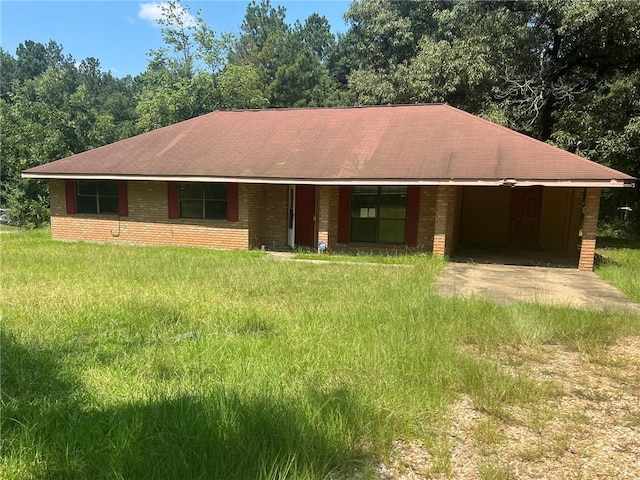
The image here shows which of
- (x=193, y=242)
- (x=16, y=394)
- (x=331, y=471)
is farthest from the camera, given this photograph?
(x=193, y=242)

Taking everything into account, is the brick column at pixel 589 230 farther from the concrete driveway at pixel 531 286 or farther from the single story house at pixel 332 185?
the concrete driveway at pixel 531 286

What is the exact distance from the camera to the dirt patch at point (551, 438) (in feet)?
9.93

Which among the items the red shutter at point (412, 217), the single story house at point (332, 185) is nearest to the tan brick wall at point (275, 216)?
the single story house at point (332, 185)

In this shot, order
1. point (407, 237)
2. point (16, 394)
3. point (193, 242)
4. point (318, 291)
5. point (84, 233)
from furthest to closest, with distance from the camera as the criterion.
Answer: point (84, 233) < point (193, 242) < point (407, 237) < point (318, 291) < point (16, 394)

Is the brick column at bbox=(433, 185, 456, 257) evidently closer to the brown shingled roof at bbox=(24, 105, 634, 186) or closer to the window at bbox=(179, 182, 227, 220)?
the brown shingled roof at bbox=(24, 105, 634, 186)

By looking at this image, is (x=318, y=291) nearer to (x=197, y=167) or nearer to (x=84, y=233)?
(x=197, y=167)

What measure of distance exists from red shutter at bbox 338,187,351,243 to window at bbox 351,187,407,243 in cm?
14

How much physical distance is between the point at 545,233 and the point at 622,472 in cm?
1494

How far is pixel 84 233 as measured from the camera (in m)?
15.6

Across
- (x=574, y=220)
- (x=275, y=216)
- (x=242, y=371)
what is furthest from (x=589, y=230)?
(x=242, y=371)

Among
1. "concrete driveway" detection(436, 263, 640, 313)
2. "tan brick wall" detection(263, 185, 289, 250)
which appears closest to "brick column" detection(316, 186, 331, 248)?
"tan brick wall" detection(263, 185, 289, 250)

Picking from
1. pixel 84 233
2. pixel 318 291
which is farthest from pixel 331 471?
pixel 84 233

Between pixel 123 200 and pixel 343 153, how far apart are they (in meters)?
7.81

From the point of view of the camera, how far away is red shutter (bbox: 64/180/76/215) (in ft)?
51.2
